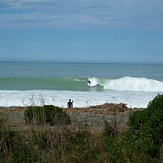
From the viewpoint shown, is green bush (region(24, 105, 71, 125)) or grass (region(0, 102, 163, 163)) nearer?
grass (region(0, 102, 163, 163))

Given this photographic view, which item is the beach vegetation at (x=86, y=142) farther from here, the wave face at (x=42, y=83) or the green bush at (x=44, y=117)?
the wave face at (x=42, y=83)

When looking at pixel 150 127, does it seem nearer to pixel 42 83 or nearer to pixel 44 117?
pixel 44 117

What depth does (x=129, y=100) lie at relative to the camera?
32812mm

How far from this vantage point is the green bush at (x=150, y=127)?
8.13m

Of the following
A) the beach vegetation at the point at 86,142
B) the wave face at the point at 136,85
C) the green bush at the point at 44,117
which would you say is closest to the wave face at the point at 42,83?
the wave face at the point at 136,85

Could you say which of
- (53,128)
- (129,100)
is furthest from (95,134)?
(129,100)

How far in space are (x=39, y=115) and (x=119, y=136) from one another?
71.3 inches

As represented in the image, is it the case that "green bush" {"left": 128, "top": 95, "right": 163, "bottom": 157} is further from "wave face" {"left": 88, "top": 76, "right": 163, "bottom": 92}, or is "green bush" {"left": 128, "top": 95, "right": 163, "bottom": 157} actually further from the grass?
"wave face" {"left": 88, "top": 76, "right": 163, "bottom": 92}

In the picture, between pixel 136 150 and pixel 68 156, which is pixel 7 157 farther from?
pixel 136 150

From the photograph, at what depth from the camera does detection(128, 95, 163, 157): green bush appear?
8.13m

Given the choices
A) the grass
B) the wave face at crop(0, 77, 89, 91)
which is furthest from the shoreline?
the wave face at crop(0, 77, 89, 91)

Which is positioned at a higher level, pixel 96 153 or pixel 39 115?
pixel 39 115

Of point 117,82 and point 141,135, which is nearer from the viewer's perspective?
point 141,135

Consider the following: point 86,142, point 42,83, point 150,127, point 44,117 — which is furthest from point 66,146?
point 42,83
